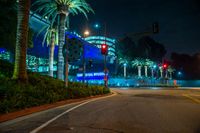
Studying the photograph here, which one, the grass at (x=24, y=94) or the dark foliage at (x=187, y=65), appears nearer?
the grass at (x=24, y=94)

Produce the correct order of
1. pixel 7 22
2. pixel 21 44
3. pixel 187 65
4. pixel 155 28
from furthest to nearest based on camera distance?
pixel 187 65 < pixel 155 28 < pixel 7 22 < pixel 21 44

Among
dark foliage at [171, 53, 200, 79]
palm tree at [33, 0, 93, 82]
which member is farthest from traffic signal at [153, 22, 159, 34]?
dark foliage at [171, 53, 200, 79]

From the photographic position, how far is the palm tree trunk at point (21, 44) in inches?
678

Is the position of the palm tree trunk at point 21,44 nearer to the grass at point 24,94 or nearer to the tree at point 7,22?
the grass at point 24,94

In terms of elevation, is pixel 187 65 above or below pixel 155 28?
above

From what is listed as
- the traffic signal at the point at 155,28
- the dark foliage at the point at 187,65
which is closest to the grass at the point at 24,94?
the traffic signal at the point at 155,28

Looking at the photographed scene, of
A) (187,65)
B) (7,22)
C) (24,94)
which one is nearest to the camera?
(24,94)

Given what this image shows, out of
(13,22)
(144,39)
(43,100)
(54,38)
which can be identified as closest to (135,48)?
(144,39)

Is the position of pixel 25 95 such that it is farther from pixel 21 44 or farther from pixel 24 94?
pixel 21 44

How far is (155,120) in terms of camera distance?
1007 centimetres

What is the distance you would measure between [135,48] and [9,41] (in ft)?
277

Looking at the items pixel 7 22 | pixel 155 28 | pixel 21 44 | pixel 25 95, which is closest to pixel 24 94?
pixel 25 95

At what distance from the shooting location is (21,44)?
17516 millimetres

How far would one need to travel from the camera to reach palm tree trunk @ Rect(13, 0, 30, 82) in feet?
56.5
